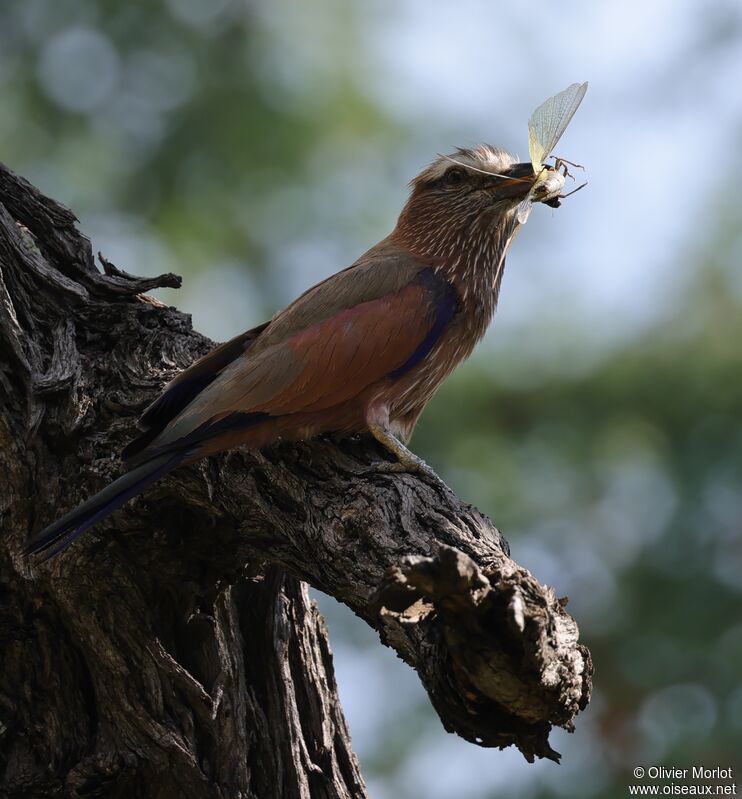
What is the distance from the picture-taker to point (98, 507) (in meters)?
3.54

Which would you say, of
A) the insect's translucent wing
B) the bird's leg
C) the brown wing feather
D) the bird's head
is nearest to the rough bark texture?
the bird's leg

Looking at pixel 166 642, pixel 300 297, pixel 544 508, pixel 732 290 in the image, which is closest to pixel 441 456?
pixel 544 508

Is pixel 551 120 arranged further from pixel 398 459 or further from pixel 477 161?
pixel 398 459

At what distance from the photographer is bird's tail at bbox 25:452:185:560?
3.49 meters

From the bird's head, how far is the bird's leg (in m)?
1.03

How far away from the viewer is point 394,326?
13.9 ft

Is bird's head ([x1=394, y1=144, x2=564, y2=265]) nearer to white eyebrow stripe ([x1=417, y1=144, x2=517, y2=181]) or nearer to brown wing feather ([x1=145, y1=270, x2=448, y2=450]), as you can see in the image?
white eyebrow stripe ([x1=417, y1=144, x2=517, y2=181])

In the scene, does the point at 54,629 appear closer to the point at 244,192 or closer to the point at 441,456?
the point at 441,456

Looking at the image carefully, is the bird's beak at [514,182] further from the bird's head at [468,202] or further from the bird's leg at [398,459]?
the bird's leg at [398,459]

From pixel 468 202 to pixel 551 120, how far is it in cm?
74

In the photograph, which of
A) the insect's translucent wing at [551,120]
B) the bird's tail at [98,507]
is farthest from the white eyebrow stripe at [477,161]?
the bird's tail at [98,507]

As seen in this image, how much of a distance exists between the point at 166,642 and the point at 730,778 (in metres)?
3.02

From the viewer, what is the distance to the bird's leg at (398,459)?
3.78m

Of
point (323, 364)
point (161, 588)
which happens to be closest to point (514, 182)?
point (323, 364)
